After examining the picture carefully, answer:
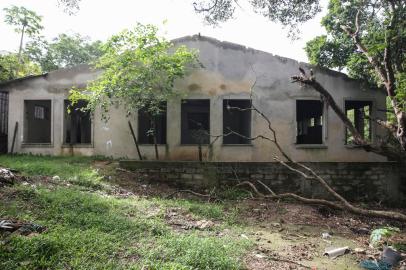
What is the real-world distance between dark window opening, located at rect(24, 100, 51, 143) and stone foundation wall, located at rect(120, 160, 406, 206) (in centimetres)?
558

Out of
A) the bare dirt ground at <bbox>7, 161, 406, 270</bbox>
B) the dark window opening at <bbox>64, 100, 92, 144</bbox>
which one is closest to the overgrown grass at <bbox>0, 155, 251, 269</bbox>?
the bare dirt ground at <bbox>7, 161, 406, 270</bbox>

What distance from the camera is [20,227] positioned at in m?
4.32

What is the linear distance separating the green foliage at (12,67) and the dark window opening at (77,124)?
4.47m

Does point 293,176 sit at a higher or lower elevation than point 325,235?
higher

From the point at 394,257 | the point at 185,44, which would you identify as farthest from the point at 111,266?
the point at 185,44

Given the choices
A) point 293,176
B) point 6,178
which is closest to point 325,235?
point 293,176

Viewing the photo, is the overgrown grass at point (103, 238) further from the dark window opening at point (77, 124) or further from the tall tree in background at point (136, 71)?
the dark window opening at point (77, 124)

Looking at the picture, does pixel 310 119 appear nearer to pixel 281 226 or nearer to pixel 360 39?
pixel 360 39

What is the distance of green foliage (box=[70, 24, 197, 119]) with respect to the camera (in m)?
9.80

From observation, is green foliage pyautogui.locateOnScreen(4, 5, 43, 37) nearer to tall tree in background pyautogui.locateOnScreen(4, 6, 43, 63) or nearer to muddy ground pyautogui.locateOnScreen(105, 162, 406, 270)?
tall tree in background pyautogui.locateOnScreen(4, 6, 43, 63)

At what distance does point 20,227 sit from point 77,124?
9944 mm

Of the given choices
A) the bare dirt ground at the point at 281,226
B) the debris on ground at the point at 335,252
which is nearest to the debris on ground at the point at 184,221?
the bare dirt ground at the point at 281,226

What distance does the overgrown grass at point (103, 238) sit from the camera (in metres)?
3.71

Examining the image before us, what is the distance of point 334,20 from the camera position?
12055mm
